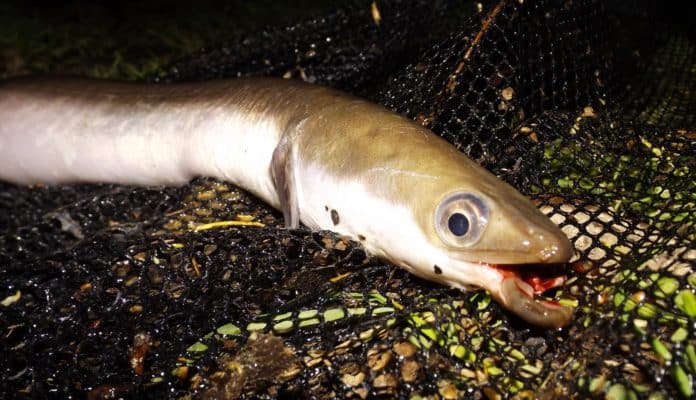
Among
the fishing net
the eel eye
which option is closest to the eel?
the eel eye

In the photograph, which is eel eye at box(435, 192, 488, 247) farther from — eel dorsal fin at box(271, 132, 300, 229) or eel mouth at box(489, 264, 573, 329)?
eel dorsal fin at box(271, 132, 300, 229)

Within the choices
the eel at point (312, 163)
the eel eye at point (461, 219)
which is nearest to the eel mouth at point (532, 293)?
the eel at point (312, 163)

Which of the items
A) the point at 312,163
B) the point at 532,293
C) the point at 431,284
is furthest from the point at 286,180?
the point at 532,293

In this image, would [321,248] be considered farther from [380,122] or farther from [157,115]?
[157,115]

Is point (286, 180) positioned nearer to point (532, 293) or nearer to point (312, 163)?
point (312, 163)

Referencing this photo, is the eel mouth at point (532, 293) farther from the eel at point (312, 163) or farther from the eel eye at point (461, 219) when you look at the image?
the eel eye at point (461, 219)

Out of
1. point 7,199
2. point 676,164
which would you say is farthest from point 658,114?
point 7,199
